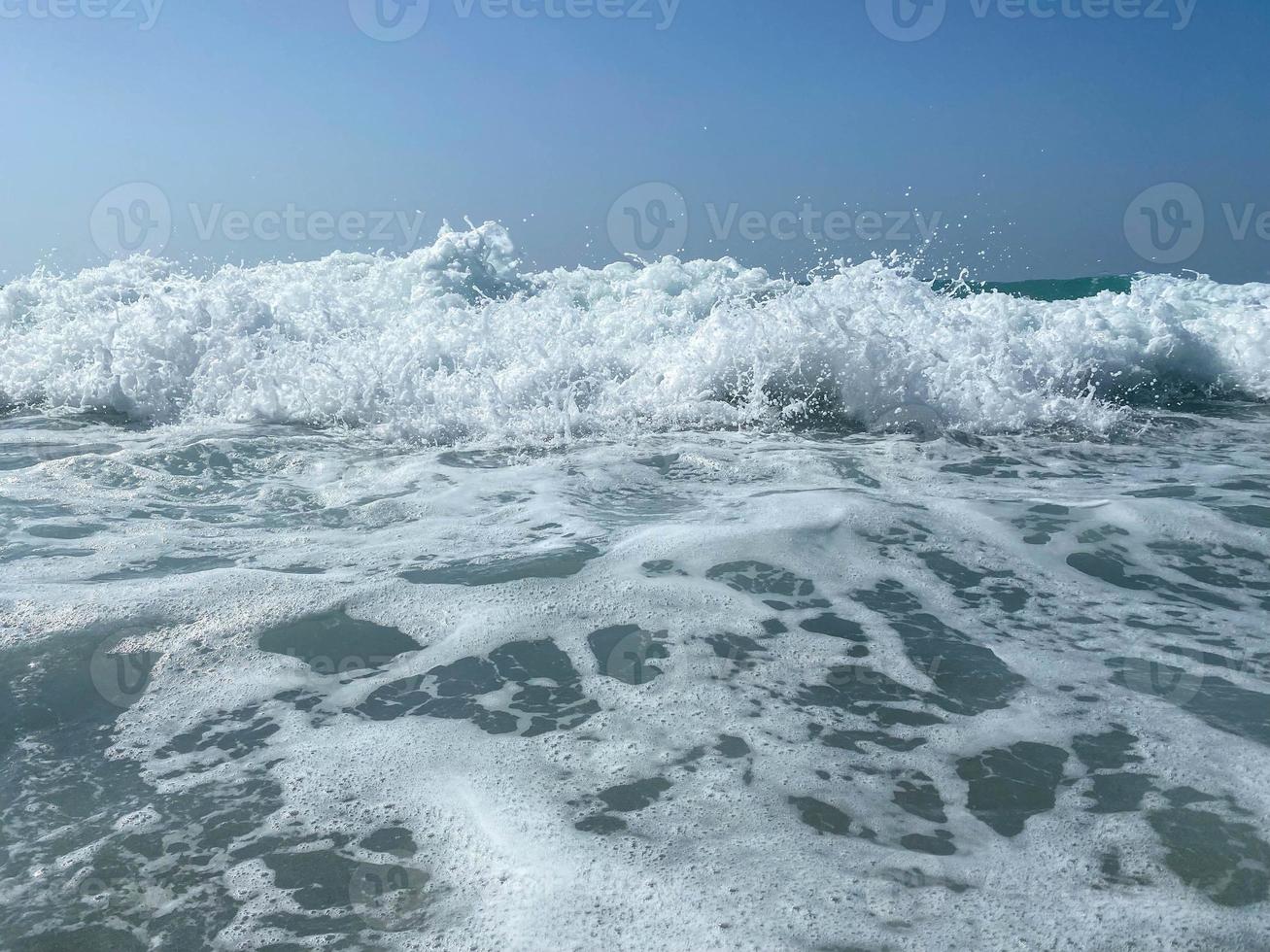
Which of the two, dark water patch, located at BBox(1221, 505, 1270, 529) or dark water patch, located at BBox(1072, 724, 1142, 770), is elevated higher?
dark water patch, located at BBox(1221, 505, 1270, 529)

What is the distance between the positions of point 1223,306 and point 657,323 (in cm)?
710

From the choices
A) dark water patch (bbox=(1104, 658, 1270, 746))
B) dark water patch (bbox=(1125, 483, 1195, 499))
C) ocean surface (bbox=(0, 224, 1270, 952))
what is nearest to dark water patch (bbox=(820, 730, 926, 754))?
ocean surface (bbox=(0, 224, 1270, 952))

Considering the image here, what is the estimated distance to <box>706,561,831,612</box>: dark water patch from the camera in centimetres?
347

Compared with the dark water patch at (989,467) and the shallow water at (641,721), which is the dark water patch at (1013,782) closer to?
the shallow water at (641,721)

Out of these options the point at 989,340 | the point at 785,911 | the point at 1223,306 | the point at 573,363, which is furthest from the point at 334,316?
the point at 1223,306

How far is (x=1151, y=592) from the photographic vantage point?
140 inches

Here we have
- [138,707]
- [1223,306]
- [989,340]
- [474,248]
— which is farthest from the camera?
[474,248]

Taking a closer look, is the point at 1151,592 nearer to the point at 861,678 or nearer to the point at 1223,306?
the point at 861,678

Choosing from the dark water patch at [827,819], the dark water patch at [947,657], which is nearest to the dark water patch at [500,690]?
the dark water patch at [827,819]

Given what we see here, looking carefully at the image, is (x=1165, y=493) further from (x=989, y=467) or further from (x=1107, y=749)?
(x=1107, y=749)

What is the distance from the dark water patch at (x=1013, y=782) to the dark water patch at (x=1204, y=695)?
495 millimetres

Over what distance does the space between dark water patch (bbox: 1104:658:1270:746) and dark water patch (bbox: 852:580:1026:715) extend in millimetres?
344

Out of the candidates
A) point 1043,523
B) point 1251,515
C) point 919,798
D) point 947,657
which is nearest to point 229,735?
point 919,798

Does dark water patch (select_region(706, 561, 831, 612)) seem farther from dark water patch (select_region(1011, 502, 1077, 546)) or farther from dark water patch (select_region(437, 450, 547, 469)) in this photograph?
dark water patch (select_region(437, 450, 547, 469))
